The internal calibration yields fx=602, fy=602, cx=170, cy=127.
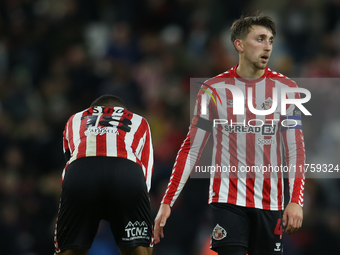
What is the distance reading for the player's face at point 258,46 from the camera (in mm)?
4984

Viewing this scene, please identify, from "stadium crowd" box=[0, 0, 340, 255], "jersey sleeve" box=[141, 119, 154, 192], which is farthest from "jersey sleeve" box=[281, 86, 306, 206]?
"stadium crowd" box=[0, 0, 340, 255]

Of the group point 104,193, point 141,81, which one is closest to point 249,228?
point 104,193

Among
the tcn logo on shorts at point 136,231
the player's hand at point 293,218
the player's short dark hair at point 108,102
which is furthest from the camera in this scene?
the player's short dark hair at point 108,102

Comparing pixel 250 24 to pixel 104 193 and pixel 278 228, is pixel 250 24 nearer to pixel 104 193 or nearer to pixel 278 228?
pixel 278 228

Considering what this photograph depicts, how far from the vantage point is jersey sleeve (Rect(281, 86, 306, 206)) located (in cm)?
461

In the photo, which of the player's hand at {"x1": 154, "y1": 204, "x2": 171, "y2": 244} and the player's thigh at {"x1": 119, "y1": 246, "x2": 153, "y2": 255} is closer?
the player's hand at {"x1": 154, "y1": 204, "x2": 171, "y2": 244}

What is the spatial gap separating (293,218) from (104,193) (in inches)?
58.9

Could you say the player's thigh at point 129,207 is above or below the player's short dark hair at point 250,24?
below

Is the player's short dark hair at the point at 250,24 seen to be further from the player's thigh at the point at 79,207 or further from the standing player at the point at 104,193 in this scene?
the player's thigh at the point at 79,207

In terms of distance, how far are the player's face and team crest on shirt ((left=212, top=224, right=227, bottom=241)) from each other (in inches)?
54.0

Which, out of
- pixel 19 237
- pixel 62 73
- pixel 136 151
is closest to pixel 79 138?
pixel 136 151

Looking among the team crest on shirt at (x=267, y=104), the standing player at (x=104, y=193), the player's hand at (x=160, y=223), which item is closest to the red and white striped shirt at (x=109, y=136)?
the standing player at (x=104, y=193)

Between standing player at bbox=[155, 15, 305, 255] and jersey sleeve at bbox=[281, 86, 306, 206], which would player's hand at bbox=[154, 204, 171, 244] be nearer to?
standing player at bbox=[155, 15, 305, 255]

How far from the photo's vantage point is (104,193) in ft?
15.8
